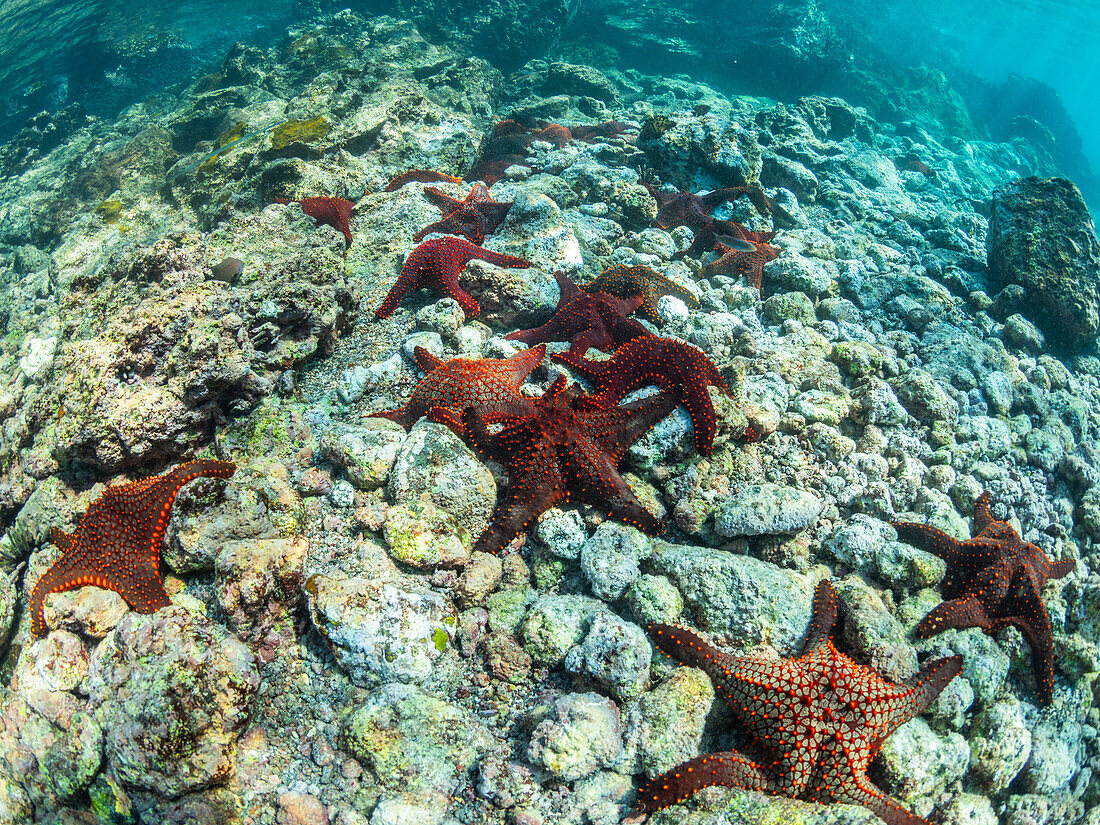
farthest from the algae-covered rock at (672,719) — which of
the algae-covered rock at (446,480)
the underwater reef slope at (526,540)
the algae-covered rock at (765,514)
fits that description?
the algae-covered rock at (446,480)

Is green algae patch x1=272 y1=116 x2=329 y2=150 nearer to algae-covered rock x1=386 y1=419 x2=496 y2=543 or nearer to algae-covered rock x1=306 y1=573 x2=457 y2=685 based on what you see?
algae-covered rock x1=386 y1=419 x2=496 y2=543

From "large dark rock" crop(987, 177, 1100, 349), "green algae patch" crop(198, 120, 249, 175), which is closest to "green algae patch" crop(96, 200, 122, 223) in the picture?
"green algae patch" crop(198, 120, 249, 175)

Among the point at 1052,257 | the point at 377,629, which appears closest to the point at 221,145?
the point at 377,629

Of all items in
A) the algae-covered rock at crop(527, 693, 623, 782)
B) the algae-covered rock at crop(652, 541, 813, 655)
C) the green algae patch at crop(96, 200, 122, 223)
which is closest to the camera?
the algae-covered rock at crop(527, 693, 623, 782)

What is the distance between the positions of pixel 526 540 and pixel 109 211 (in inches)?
→ 510

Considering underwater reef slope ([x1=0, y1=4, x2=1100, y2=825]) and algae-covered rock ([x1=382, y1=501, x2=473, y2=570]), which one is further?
algae-covered rock ([x1=382, y1=501, x2=473, y2=570])

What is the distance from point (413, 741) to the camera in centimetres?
286

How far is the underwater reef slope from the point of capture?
2.79 metres

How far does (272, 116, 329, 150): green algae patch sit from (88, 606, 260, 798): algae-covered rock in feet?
29.3

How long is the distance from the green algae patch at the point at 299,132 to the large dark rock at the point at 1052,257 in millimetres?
12748

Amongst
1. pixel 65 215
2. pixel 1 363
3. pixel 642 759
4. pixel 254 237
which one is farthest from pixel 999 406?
pixel 65 215

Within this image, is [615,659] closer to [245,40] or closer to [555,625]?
[555,625]

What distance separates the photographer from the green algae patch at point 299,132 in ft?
29.9

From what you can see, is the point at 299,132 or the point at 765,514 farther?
the point at 299,132
